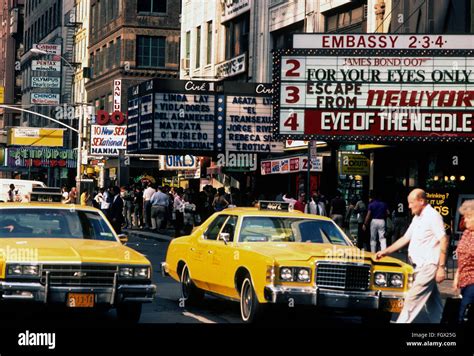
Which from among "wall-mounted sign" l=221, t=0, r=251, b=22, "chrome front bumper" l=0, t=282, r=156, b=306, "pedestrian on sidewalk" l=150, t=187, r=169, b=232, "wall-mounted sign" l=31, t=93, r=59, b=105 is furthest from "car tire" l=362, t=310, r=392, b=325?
"wall-mounted sign" l=31, t=93, r=59, b=105

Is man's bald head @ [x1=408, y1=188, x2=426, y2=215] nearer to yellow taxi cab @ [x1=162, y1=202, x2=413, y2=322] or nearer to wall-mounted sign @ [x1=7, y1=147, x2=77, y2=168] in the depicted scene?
yellow taxi cab @ [x1=162, y1=202, x2=413, y2=322]

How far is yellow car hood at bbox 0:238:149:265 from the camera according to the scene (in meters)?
13.3

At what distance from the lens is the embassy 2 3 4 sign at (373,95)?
93.0 feet

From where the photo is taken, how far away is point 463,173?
32.3 metres

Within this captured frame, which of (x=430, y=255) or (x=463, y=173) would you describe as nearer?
(x=430, y=255)

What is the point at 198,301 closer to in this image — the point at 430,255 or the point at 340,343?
the point at 430,255

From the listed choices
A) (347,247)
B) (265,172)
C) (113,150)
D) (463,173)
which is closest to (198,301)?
(347,247)

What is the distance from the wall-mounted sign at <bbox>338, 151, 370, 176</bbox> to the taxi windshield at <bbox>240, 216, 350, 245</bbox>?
20120mm

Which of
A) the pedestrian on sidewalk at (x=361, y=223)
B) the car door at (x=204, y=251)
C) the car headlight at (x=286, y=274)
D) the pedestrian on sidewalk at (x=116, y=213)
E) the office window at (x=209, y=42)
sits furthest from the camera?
the office window at (x=209, y=42)

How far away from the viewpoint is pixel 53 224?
15.2 m

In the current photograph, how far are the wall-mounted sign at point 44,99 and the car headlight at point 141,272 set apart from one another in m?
68.5

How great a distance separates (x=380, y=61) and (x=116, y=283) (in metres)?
16.7

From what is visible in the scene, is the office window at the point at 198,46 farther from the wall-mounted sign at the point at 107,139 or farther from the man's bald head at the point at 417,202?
the man's bald head at the point at 417,202

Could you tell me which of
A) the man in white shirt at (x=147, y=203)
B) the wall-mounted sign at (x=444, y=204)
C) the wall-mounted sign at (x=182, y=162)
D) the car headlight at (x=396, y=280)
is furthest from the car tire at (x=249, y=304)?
the wall-mounted sign at (x=182, y=162)
